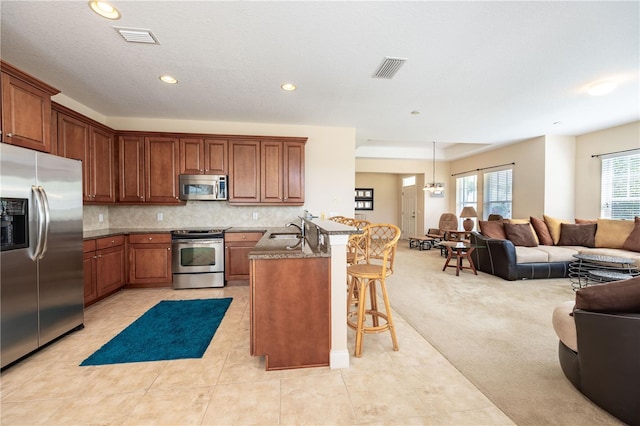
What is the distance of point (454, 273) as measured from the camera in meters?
5.03

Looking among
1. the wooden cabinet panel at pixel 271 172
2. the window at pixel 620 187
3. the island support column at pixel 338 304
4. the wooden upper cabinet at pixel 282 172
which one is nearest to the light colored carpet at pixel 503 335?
the island support column at pixel 338 304

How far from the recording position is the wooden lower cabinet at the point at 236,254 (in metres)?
4.13

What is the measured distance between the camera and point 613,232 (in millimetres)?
4602

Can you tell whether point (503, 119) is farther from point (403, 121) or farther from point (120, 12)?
point (120, 12)

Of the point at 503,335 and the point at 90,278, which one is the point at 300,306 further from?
the point at 90,278

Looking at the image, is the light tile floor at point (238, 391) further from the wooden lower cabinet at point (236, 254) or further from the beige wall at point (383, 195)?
the beige wall at point (383, 195)

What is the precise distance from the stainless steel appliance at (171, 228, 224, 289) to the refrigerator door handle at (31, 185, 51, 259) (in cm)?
170

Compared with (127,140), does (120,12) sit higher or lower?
higher

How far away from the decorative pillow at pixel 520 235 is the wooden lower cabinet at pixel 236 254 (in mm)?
4632

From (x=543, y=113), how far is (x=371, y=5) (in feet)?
13.2

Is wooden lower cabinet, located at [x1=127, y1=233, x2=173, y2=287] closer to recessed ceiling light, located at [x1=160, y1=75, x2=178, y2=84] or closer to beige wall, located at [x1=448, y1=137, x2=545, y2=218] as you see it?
recessed ceiling light, located at [x1=160, y1=75, x2=178, y2=84]

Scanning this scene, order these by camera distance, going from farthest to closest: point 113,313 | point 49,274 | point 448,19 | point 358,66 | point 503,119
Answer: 1. point 503,119
2. point 113,313
3. point 358,66
4. point 49,274
5. point 448,19

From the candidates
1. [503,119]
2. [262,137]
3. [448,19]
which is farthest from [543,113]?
[262,137]

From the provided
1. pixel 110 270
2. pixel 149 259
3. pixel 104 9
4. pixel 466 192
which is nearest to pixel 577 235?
pixel 466 192
